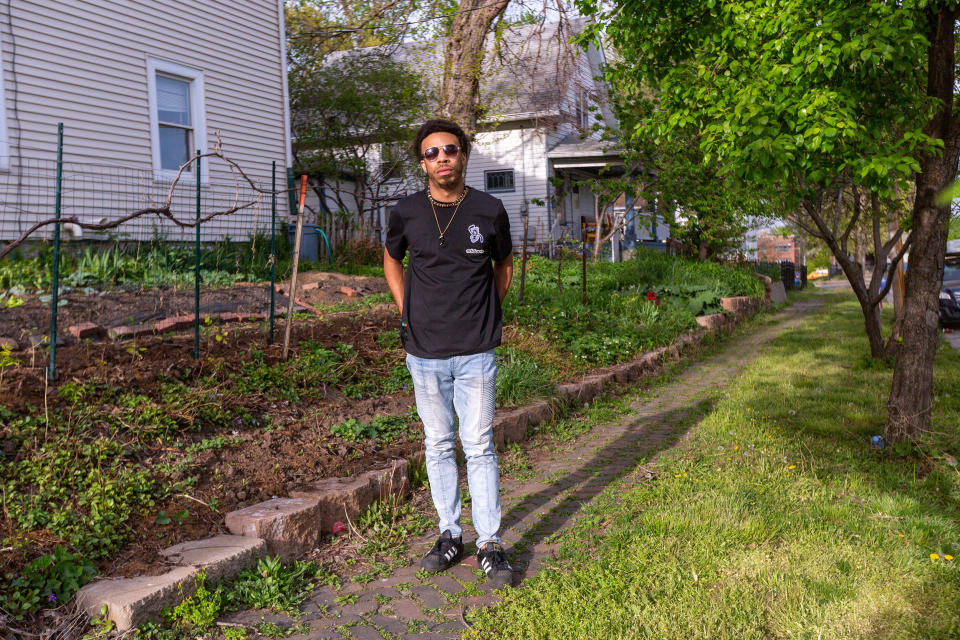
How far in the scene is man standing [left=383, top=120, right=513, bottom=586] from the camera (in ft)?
10.7

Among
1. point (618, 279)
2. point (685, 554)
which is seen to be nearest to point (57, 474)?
point (685, 554)

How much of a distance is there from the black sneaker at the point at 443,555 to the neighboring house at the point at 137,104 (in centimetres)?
703

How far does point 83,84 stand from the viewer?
10.6 m

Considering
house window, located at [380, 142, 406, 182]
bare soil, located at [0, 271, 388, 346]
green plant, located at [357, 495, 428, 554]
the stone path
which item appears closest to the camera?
the stone path

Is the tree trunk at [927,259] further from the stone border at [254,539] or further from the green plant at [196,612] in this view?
the green plant at [196,612]

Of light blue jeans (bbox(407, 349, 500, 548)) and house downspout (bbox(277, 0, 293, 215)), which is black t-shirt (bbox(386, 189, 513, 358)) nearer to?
light blue jeans (bbox(407, 349, 500, 548))

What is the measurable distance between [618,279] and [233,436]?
9.94 metres

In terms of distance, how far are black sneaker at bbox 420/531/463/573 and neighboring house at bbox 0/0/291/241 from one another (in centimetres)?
703

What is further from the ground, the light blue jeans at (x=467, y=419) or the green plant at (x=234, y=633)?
the light blue jeans at (x=467, y=419)

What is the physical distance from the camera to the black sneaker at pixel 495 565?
3184mm

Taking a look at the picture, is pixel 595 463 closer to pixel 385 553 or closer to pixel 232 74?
pixel 385 553

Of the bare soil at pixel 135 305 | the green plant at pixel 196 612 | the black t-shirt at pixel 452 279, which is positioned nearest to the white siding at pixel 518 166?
the bare soil at pixel 135 305

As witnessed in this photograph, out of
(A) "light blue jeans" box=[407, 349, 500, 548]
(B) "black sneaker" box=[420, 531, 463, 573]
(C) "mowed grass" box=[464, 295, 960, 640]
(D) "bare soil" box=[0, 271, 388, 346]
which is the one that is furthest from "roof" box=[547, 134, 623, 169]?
(B) "black sneaker" box=[420, 531, 463, 573]

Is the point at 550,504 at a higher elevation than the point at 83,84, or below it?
below
